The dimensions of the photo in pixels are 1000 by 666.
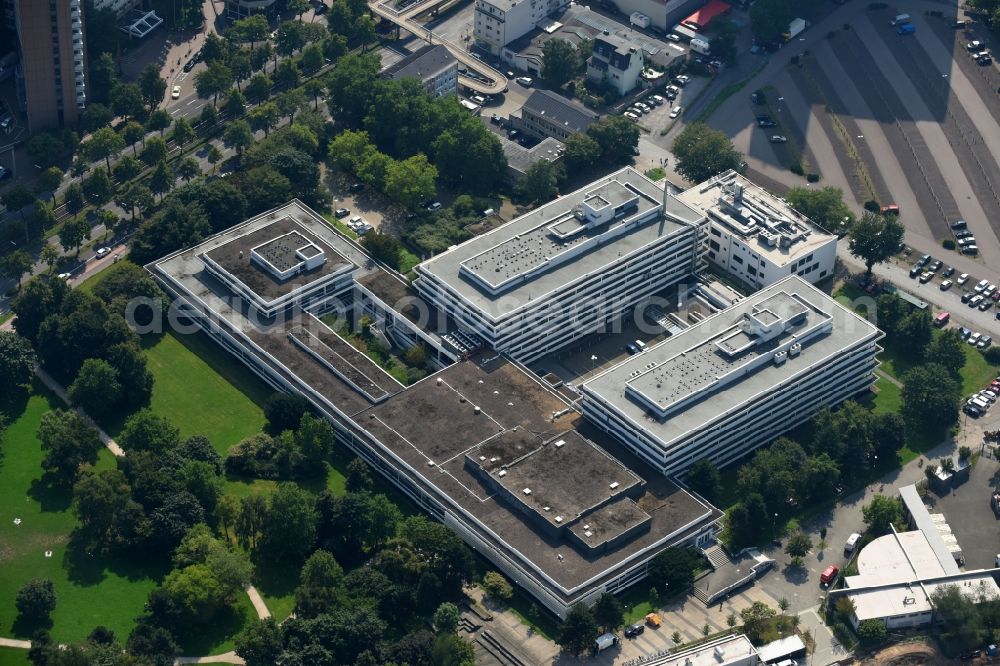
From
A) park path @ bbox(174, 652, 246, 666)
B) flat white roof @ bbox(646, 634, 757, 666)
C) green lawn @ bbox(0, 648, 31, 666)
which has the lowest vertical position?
green lawn @ bbox(0, 648, 31, 666)

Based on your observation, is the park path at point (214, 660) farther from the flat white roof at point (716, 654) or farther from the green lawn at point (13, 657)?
the flat white roof at point (716, 654)

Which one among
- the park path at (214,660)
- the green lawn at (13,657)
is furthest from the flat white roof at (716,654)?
the green lawn at (13,657)

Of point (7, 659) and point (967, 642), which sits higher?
point (967, 642)

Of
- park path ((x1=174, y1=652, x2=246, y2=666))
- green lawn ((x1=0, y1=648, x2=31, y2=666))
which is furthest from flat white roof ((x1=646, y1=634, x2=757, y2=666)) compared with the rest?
green lawn ((x1=0, y1=648, x2=31, y2=666))

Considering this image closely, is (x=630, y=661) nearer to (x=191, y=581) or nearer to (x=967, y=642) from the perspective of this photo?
(x=967, y=642)

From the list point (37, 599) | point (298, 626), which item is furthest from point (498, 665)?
point (37, 599)

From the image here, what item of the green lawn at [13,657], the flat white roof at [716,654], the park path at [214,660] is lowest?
the green lawn at [13,657]

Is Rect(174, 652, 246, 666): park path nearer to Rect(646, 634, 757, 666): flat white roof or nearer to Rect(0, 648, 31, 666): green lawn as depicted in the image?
Rect(0, 648, 31, 666): green lawn

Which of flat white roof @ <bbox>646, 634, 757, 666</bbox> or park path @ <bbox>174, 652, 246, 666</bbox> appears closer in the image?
flat white roof @ <bbox>646, 634, 757, 666</bbox>

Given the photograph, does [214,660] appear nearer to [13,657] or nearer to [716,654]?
[13,657]

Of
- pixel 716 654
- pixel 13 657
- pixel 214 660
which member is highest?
pixel 716 654

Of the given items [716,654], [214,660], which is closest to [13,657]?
[214,660]
